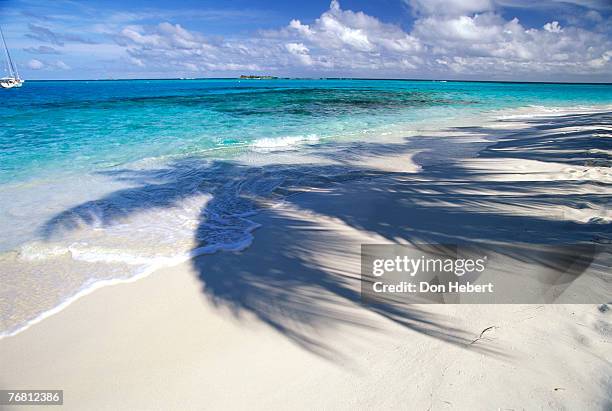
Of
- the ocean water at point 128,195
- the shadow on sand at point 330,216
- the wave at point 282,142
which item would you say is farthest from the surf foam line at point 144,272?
the wave at point 282,142

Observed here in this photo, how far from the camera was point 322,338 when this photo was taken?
3008 mm

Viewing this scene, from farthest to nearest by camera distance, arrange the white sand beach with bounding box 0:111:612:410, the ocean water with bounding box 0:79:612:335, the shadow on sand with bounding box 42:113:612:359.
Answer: the ocean water with bounding box 0:79:612:335
the shadow on sand with bounding box 42:113:612:359
the white sand beach with bounding box 0:111:612:410

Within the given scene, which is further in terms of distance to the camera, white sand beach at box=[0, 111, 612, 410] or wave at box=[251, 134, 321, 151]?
wave at box=[251, 134, 321, 151]

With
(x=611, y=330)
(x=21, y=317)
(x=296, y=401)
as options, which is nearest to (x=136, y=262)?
(x=21, y=317)

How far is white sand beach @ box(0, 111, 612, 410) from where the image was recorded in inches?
96.4

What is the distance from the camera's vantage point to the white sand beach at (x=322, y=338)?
2449 mm

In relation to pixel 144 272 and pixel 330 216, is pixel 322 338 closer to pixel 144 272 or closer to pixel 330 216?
pixel 144 272

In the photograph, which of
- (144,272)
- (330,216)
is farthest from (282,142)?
(144,272)

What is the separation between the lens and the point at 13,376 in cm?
291

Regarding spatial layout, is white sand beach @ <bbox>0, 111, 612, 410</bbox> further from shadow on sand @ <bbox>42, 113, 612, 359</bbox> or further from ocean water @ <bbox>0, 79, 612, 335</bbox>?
ocean water @ <bbox>0, 79, 612, 335</bbox>

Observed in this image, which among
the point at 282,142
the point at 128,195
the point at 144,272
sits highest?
the point at 282,142

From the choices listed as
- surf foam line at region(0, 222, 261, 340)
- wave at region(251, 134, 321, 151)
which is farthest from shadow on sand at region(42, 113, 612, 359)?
wave at region(251, 134, 321, 151)

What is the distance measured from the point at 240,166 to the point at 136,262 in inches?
238

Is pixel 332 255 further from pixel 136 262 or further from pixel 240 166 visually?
pixel 240 166
